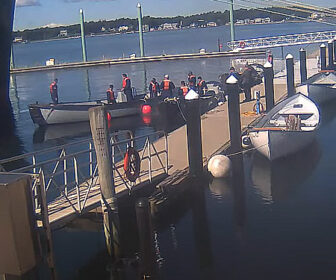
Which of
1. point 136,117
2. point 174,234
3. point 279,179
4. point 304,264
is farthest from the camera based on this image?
point 136,117

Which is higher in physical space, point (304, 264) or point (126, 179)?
point (126, 179)

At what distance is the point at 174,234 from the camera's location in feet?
37.9

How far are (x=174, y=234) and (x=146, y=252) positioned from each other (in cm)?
290

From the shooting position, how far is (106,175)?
9.69 m

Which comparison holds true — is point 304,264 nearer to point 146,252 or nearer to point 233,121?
point 146,252

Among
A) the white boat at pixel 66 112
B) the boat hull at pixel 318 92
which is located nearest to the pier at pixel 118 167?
the boat hull at pixel 318 92

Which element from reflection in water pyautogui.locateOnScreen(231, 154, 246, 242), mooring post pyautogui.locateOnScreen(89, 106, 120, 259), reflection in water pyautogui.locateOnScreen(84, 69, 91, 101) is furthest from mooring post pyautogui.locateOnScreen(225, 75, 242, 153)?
reflection in water pyautogui.locateOnScreen(84, 69, 91, 101)

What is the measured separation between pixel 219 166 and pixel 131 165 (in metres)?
3.25

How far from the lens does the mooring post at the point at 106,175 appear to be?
9.41m

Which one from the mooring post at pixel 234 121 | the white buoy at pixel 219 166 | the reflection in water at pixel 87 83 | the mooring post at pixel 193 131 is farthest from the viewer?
the reflection in water at pixel 87 83

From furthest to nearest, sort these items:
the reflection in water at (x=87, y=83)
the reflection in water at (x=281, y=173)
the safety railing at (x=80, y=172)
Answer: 1. the reflection in water at (x=87, y=83)
2. the reflection in water at (x=281, y=173)
3. the safety railing at (x=80, y=172)

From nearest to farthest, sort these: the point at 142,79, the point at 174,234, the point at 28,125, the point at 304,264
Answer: the point at 304,264, the point at 174,234, the point at 28,125, the point at 142,79

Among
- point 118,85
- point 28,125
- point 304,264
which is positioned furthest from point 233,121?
point 118,85

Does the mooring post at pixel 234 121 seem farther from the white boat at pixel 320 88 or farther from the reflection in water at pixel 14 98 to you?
the reflection in water at pixel 14 98
